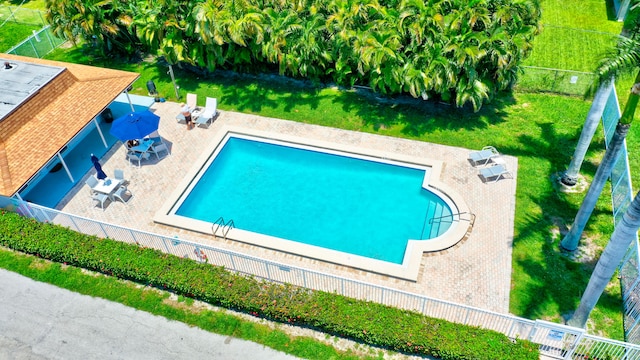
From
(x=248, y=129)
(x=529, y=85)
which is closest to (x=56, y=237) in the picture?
(x=248, y=129)

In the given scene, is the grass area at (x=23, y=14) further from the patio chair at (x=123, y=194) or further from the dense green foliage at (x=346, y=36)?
the patio chair at (x=123, y=194)

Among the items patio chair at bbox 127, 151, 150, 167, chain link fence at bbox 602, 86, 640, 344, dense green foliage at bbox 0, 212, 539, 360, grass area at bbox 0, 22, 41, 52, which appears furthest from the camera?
grass area at bbox 0, 22, 41, 52

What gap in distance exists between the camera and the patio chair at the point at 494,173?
71.4ft

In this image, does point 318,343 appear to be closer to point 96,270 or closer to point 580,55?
point 96,270

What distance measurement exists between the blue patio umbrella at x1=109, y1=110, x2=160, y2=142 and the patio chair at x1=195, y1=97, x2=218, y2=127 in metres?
3.00

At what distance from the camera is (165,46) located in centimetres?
2758

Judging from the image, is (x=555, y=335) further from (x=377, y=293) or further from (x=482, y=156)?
(x=482, y=156)

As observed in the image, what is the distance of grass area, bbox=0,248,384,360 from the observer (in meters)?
16.2

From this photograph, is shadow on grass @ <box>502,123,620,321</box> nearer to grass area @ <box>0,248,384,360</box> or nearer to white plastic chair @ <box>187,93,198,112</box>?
grass area @ <box>0,248,384,360</box>

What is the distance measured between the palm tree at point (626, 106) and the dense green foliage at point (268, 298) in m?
5.69

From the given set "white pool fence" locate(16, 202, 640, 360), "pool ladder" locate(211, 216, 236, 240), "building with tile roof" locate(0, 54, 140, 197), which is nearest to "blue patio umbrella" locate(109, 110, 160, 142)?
"building with tile roof" locate(0, 54, 140, 197)

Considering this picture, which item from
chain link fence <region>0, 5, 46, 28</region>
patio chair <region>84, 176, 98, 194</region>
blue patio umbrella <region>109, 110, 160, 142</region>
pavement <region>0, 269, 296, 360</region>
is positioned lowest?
pavement <region>0, 269, 296, 360</region>

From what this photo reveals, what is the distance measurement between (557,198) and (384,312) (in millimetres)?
10245

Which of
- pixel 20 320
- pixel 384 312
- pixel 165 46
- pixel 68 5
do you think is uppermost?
pixel 68 5
